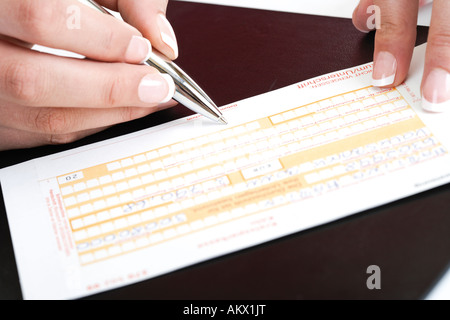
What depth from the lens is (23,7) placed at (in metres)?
0.53

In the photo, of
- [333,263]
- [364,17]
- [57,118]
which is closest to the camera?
[333,263]

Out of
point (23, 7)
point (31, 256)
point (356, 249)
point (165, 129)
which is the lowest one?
point (356, 249)

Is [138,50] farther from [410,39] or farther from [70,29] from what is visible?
[410,39]

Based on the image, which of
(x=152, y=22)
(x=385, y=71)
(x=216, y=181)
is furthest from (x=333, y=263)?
(x=152, y=22)

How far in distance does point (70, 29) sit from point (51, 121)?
125 mm

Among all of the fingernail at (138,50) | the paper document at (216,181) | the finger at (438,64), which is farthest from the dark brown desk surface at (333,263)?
the fingernail at (138,50)

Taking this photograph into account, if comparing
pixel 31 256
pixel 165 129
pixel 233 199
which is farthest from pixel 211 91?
pixel 31 256

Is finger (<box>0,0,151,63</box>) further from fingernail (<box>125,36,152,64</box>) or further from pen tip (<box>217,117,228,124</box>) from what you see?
pen tip (<box>217,117,228,124</box>)

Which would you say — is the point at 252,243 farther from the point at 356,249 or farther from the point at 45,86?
the point at 45,86

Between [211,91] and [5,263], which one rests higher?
[211,91]

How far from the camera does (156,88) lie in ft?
1.93

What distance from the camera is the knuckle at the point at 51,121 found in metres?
0.61

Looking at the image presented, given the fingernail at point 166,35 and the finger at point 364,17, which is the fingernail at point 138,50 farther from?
the finger at point 364,17

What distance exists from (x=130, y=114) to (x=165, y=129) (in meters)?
0.05
